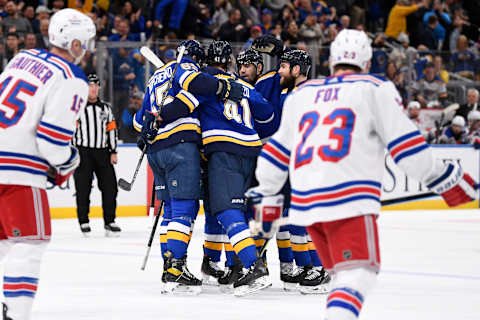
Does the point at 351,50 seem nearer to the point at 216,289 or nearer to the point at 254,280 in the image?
the point at 254,280

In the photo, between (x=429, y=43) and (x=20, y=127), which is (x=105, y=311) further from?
(x=429, y=43)

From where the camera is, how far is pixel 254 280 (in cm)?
566

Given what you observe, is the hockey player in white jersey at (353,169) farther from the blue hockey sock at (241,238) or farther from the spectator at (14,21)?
the spectator at (14,21)

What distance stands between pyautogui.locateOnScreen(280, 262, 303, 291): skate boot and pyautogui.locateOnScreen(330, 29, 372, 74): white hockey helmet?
8.52ft

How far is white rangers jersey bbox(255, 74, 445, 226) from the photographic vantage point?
3529 mm

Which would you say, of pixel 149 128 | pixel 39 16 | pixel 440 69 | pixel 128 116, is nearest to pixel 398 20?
pixel 440 69

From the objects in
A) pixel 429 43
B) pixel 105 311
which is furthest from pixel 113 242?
pixel 429 43

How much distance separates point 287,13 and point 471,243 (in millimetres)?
6584

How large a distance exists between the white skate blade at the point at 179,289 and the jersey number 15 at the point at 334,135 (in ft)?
7.88

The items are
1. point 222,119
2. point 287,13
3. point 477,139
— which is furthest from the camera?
point 287,13

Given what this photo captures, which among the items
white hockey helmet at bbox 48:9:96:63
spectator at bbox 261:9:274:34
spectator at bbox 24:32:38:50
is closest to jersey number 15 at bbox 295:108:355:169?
white hockey helmet at bbox 48:9:96:63

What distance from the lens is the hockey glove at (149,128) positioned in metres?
5.94

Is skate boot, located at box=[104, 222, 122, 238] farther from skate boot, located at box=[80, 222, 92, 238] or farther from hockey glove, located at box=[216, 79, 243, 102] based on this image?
hockey glove, located at box=[216, 79, 243, 102]

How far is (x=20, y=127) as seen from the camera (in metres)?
3.97
